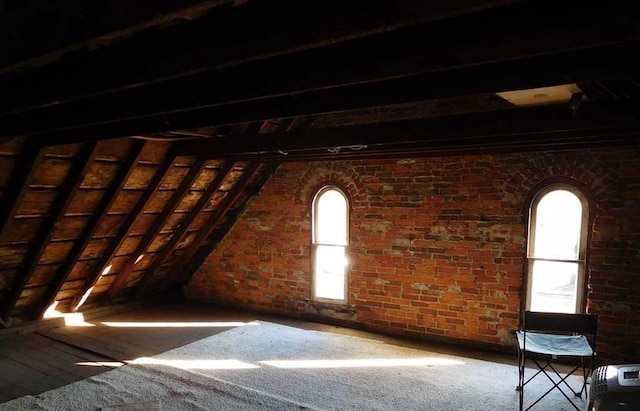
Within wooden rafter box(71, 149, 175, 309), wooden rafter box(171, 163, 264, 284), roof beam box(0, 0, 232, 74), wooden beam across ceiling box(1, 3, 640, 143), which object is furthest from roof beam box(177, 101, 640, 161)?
roof beam box(0, 0, 232, 74)

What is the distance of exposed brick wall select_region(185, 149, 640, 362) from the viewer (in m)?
3.95

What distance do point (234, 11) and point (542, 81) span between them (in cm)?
125

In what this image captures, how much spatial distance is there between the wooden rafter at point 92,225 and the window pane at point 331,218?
237 cm

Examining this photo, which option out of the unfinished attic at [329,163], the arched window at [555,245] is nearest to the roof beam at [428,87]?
the unfinished attic at [329,163]

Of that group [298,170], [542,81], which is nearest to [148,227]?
[298,170]

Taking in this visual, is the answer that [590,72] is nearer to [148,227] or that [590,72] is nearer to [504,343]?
[504,343]

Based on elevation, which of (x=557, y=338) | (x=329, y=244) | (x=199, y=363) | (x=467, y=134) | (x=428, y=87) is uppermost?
(x=428, y=87)

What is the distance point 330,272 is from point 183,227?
197cm

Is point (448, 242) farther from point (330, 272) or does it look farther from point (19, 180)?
point (19, 180)

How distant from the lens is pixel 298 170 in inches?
217

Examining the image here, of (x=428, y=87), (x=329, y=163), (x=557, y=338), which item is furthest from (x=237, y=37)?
(x=329, y=163)

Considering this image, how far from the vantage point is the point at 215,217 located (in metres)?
5.66

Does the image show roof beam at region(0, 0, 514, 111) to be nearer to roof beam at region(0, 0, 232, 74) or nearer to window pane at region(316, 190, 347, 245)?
roof beam at region(0, 0, 232, 74)

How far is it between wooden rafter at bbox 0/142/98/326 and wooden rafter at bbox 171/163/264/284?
1.94 metres
